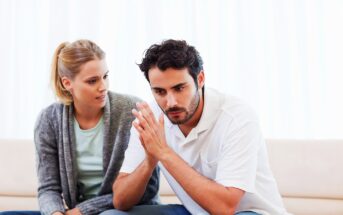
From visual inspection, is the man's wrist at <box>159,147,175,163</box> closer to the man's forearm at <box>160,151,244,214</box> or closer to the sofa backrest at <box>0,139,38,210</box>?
the man's forearm at <box>160,151,244,214</box>

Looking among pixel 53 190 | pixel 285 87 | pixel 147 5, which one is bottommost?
pixel 53 190

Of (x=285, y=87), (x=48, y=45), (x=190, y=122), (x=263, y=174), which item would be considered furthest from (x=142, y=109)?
(x=48, y=45)

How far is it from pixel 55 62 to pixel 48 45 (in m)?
1.04

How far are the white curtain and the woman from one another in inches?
35.1

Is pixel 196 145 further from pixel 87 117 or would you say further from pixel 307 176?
pixel 307 176

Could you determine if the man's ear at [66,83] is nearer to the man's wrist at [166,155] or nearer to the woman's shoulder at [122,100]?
the woman's shoulder at [122,100]

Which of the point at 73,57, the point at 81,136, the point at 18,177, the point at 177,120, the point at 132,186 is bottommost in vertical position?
the point at 18,177

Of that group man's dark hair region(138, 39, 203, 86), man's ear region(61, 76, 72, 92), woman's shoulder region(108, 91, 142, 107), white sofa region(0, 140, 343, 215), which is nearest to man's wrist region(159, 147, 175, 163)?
man's dark hair region(138, 39, 203, 86)

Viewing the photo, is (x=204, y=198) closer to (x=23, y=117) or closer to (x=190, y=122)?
(x=190, y=122)

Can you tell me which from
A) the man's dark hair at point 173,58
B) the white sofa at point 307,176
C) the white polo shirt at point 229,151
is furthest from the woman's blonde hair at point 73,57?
the white sofa at point 307,176

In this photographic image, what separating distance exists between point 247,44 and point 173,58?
48.3 inches

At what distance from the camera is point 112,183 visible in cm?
187

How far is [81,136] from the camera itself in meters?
1.92

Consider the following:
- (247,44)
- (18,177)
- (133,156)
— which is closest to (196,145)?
(133,156)
